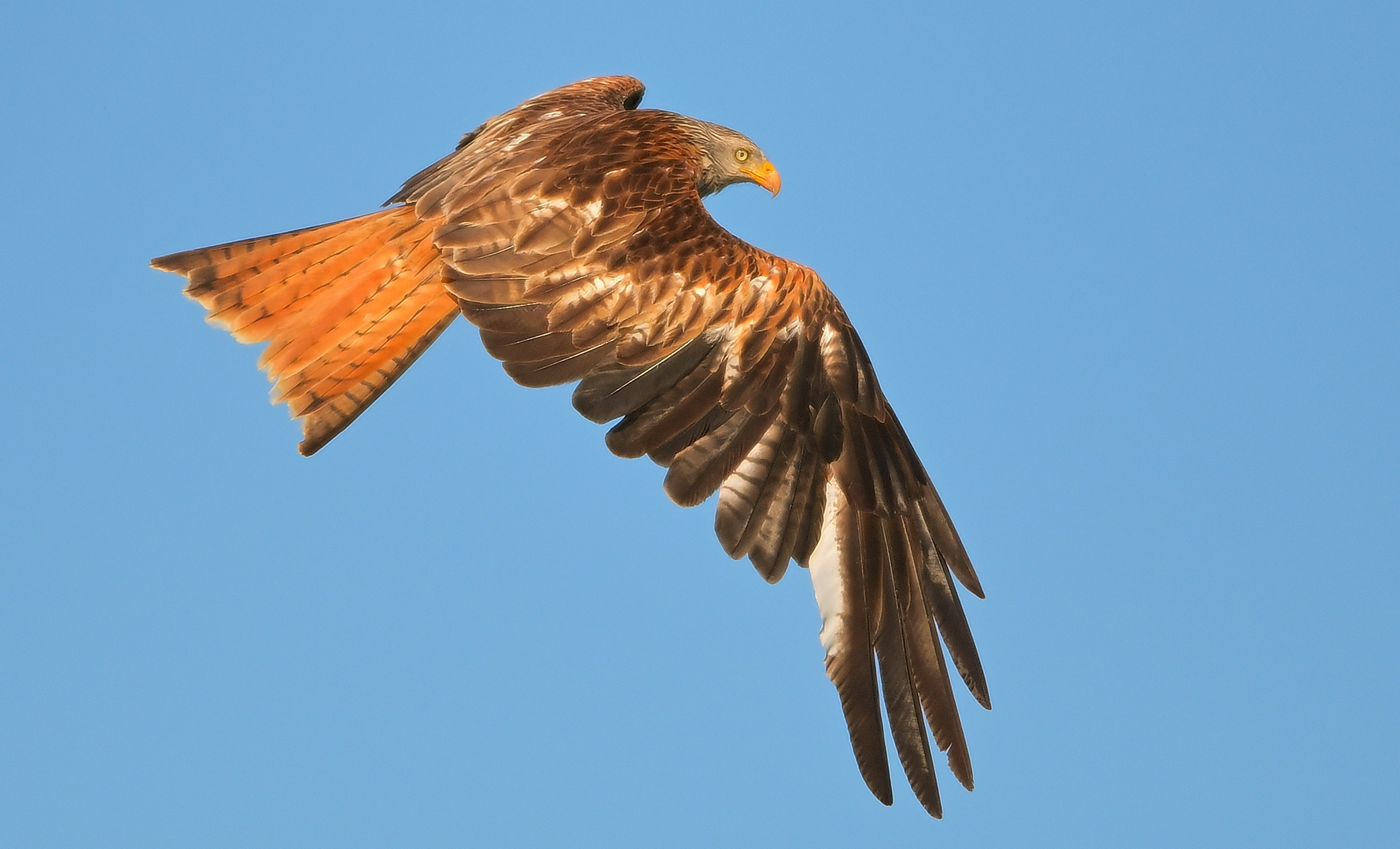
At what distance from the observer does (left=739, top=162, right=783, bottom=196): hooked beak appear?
385 inches

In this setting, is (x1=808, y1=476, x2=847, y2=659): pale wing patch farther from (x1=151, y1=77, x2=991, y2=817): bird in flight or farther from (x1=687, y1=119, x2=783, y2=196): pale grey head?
(x1=687, y1=119, x2=783, y2=196): pale grey head

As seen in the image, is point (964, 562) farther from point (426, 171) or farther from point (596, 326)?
point (426, 171)

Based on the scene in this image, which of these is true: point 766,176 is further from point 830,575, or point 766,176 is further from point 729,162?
point 830,575

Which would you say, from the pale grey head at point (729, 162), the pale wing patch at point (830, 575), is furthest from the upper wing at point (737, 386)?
the pale grey head at point (729, 162)

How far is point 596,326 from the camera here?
7.01 meters

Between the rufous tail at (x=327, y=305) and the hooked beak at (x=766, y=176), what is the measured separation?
284 centimetres

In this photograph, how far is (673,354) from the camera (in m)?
→ 7.05

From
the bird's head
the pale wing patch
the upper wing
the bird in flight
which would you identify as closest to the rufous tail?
the bird in flight

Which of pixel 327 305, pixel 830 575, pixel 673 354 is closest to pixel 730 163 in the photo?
pixel 673 354

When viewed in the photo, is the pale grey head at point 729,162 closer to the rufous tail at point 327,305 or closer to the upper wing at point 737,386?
the upper wing at point 737,386

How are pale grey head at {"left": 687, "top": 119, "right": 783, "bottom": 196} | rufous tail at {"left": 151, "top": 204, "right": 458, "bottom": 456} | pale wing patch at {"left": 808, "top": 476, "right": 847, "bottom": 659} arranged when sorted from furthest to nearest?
pale grey head at {"left": 687, "top": 119, "right": 783, "bottom": 196}, rufous tail at {"left": 151, "top": 204, "right": 458, "bottom": 456}, pale wing patch at {"left": 808, "top": 476, "right": 847, "bottom": 659}

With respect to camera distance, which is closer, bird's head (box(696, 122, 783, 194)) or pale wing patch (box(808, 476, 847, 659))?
pale wing patch (box(808, 476, 847, 659))

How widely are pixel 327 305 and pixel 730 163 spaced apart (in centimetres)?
314

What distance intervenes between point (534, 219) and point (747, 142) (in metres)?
2.79
